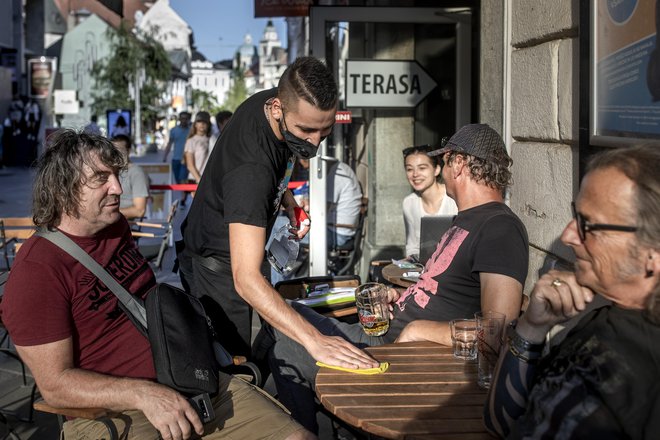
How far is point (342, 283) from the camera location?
4.58 metres

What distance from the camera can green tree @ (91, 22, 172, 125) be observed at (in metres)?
44.1

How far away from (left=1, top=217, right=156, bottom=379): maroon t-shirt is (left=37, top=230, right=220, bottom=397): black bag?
36 mm

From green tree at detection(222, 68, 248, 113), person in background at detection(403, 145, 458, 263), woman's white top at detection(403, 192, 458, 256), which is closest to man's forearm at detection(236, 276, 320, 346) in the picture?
person in background at detection(403, 145, 458, 263)

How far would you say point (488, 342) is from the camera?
256 cm

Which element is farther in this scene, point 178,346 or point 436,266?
point 436,266

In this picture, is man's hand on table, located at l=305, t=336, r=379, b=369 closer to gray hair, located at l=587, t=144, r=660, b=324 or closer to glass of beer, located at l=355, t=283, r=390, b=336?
glass of beer, located at l=355, t=283, r=390, b=336

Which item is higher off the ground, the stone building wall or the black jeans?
the stone building wall

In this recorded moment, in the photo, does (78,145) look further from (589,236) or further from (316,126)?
(589,236)

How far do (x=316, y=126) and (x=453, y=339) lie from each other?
984mm

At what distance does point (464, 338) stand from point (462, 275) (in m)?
0.44

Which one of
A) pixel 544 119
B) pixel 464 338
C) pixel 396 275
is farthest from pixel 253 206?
pixel 396 275

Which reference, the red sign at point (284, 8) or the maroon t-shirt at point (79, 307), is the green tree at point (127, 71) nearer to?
the red sign at point (284, 8)

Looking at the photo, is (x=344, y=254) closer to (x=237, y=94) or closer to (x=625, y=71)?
(x=625, y=71)

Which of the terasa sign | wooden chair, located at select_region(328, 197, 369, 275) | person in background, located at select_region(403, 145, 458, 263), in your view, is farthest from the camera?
wooden chair, located at select_region(328, 197, 369, 275)
